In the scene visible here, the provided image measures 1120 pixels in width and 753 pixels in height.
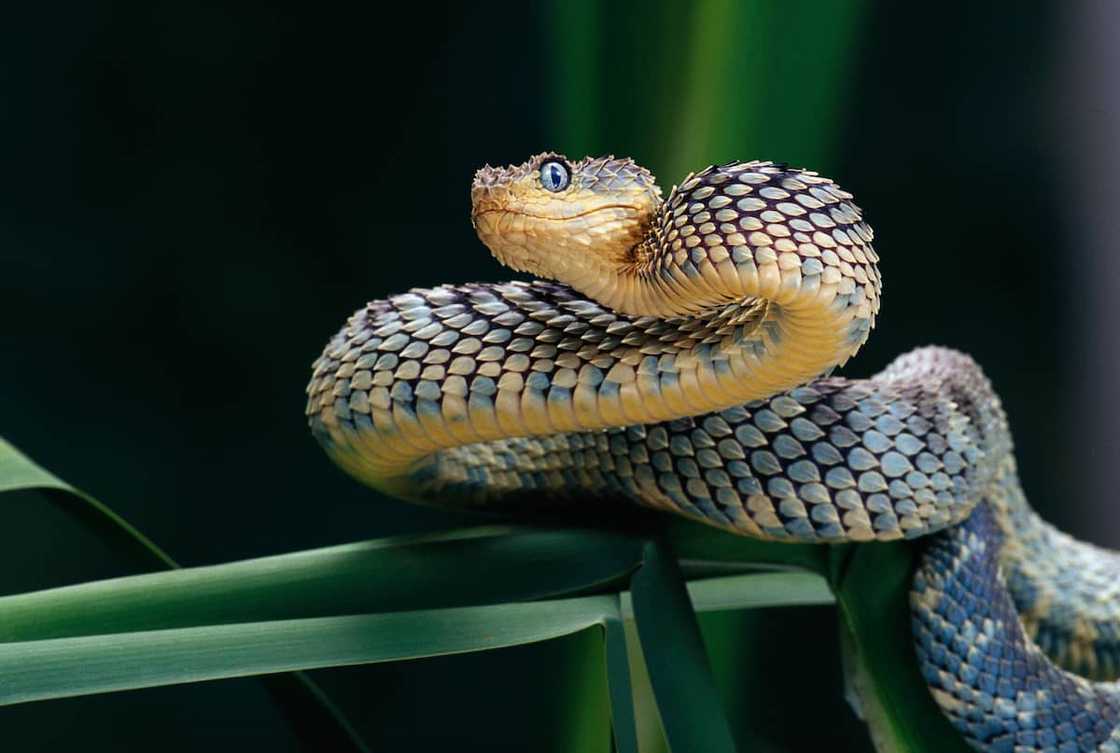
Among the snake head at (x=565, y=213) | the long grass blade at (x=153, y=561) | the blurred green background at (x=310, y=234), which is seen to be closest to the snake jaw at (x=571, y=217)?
the snake head at (x=565, y=213)

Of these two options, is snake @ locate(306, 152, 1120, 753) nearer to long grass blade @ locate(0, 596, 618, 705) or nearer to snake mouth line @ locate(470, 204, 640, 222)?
snake mouth line @ locate(470, 204, 640, 222)

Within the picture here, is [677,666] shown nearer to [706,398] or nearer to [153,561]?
[706,398]

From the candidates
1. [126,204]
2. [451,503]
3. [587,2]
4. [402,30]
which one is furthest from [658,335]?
[126,204]

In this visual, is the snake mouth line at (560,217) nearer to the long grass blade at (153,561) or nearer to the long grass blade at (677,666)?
the long grass blade at (677,666)

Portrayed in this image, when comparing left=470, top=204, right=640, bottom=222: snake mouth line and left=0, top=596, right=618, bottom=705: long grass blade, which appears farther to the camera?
left=470, top=204, right=640, bottom=222: snake mouth line

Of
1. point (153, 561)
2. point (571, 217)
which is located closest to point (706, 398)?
point (571, 217)

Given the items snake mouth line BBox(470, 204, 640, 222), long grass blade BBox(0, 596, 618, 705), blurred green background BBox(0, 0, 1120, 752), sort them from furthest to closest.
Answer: blurred green background BBox(0, 0, 1120, 752), snake mouth line BBox(470, 204, 640, 222), long grass blade BBox(0, 596, 618, 705)

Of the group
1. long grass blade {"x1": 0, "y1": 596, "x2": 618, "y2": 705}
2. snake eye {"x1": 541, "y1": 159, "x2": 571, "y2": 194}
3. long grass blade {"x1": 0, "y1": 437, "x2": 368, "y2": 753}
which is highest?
snake eye {"x1": 541, "y1": 159, "x2": 571, "y2": 194}

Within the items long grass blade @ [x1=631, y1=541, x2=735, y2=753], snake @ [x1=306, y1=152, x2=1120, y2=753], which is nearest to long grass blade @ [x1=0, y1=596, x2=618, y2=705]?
long grass blade @ [x1=631, y1=541, x2=735, y2=753]
